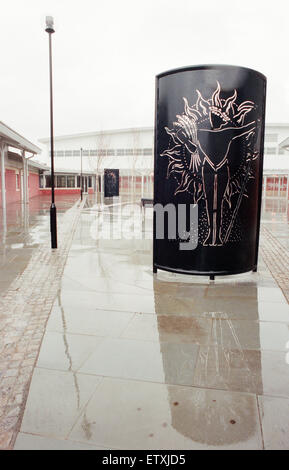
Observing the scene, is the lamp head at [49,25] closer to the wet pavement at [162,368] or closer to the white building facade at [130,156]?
the wet pavement at [162,368]

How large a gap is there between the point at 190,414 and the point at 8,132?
1681 cm

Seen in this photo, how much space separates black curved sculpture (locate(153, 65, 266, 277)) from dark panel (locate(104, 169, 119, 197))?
28.8 m

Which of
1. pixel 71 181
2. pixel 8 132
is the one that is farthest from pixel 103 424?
pixel 71 181

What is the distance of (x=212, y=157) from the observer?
6992 mm

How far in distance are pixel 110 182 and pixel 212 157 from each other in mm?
31648

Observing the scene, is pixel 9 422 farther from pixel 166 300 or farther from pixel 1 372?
pixel 166 300

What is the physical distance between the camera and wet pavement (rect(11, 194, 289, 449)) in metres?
3.06

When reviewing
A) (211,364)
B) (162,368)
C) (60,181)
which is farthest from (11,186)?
(211,364)

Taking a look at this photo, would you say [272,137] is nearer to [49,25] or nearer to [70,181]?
[70,181]

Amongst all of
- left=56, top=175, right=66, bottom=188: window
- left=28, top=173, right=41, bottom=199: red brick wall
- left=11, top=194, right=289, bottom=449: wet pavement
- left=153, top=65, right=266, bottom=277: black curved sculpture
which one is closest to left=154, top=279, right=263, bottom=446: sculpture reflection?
left=11, top=194, right=289, bottom=449: wet pavement

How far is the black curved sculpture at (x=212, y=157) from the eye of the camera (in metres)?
6.86

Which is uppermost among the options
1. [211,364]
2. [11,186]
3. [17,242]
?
[11,186]

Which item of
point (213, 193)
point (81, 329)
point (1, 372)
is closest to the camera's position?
point (1, 372)

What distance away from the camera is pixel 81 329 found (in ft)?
16.9
